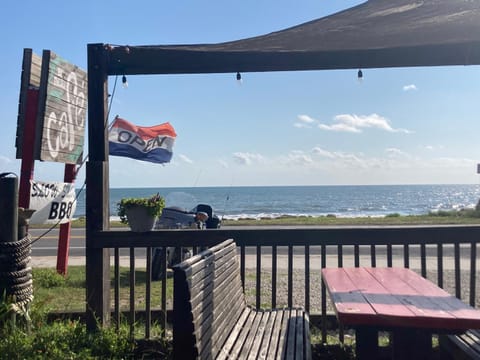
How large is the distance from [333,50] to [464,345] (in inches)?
91.0

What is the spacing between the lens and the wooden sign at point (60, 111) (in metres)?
4.66

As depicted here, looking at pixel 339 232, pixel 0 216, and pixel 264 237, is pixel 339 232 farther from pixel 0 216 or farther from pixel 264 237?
pixel 0 216

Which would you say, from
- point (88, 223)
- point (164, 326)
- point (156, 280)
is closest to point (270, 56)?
point (88, 223)

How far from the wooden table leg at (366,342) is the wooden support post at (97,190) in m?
2.13

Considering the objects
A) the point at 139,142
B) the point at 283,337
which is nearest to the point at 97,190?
the point at 283,337

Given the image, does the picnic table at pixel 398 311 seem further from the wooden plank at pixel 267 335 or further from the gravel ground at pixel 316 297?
the wooden plank at pixel 267 335

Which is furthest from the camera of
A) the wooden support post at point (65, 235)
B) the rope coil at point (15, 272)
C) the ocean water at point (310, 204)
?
the ocean water at point (310, 204)

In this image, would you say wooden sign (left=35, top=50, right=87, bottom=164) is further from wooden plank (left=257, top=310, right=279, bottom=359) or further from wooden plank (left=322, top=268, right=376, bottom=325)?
wooden plank (left=322, top=268, right=376, bottom=325)

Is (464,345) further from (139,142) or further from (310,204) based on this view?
(310,204)

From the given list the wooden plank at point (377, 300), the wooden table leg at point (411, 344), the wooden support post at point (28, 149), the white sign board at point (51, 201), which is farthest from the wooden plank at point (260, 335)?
the wooden support post at point (28, 149)

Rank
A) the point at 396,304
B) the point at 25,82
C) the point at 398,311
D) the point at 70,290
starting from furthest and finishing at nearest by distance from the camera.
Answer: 1. the point at 70,290
2. the point at 25,82
3. the point at 396,304
4. the point at 398,311

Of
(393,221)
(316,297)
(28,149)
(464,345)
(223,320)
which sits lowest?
(316,297)

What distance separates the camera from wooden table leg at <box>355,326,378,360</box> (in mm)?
2639

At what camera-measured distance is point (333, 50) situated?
3809 mm
